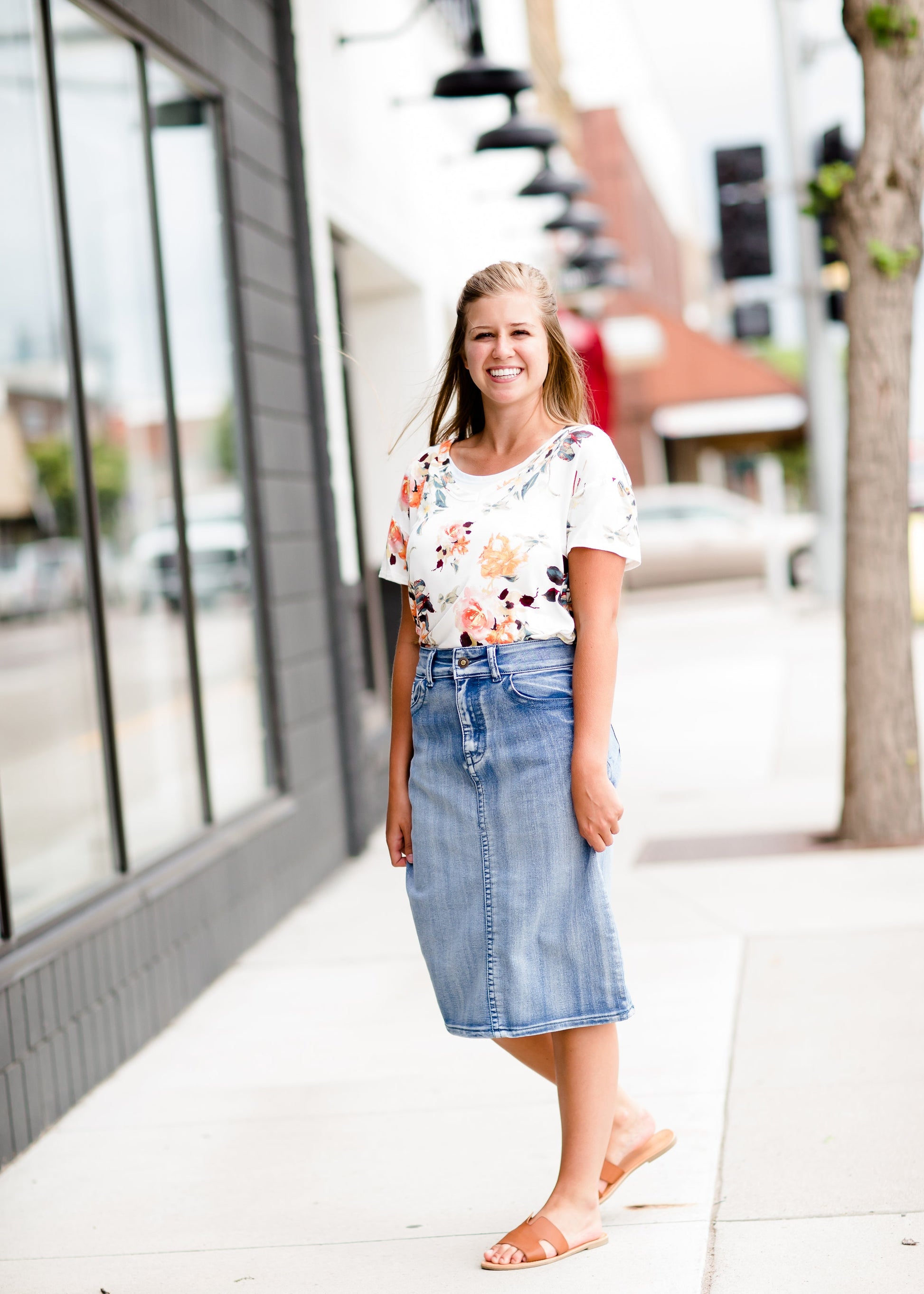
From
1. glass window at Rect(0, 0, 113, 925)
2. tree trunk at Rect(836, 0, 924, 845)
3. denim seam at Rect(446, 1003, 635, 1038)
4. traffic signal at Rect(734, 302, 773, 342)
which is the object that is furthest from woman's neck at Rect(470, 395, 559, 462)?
traffic signal at Rect(734, 302, 773, 342)

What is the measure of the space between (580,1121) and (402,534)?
1.21 m

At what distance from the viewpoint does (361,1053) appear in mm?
4664

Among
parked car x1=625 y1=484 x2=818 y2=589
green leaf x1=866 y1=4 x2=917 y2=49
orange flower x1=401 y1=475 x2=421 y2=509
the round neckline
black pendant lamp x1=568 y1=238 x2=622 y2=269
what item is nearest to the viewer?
the round neckline

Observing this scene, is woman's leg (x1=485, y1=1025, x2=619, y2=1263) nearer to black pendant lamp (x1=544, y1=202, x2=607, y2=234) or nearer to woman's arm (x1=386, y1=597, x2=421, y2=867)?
woman's arm (x1=386, y1=597, x2=421, y2=867)

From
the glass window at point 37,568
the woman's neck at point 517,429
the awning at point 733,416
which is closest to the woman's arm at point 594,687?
the woman's neck at point 517,429

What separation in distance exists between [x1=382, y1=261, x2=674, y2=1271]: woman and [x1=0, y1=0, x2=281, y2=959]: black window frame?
1.60m

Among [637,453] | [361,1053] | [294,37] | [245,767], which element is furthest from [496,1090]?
[637,453]

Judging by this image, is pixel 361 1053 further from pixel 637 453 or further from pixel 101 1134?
pixel 637 453

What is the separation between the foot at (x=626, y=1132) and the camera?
3328 millimetres

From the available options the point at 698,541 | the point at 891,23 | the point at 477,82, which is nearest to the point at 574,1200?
the point at 891,23

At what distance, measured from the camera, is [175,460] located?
19.2 ft

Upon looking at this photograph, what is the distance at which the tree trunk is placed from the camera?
6.54 m

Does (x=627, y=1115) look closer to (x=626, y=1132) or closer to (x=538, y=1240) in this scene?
(x=626, y=1132)

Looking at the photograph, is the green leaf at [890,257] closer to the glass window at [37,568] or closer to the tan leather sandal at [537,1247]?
the glass window at [37,568]
